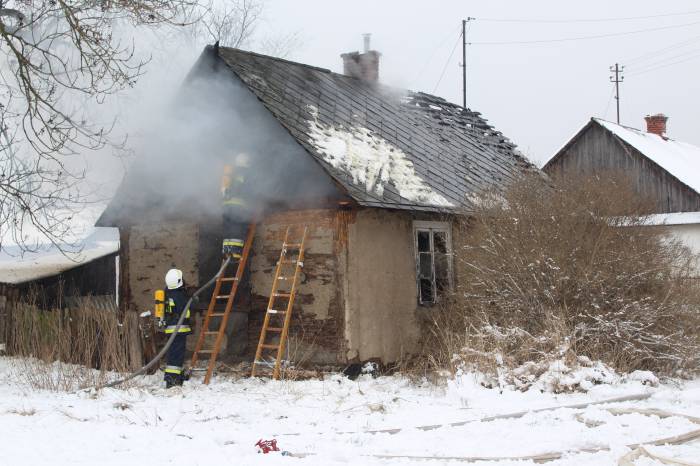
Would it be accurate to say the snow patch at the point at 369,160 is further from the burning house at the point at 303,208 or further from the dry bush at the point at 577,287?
the dry bush at the point at 577,287

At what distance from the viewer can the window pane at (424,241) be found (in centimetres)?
1221

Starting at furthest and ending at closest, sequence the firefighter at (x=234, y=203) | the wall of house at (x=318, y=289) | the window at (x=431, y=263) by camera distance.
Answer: the window at (x=431, y=263)
the firefighter at (x=234, y=203)
the wall of house at (x=318, y=289)

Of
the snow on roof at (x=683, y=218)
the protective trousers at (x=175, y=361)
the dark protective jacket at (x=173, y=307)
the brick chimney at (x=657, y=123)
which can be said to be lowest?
the protective trousers at (x=175, y=361)

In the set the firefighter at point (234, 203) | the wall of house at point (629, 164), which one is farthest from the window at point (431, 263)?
the wall of house at point (629, 164)

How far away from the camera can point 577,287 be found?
9453mm

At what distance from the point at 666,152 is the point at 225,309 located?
21241 millimetres

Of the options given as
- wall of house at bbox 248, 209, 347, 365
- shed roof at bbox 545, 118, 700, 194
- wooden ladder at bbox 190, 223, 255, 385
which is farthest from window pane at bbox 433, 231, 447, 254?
shed roof at bbox 545, 118, 700, 194

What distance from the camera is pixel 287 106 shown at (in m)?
12.0

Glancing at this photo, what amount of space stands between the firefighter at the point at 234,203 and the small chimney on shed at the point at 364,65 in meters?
7.37

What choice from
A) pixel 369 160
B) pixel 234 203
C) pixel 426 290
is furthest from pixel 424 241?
pixel 234 203

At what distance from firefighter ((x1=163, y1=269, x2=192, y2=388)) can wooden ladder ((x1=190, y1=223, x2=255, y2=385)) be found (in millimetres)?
439

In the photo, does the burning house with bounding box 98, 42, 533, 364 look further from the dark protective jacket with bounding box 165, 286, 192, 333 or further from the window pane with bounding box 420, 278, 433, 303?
the dark protective jacket with bounding box 165, 286, 192, 333

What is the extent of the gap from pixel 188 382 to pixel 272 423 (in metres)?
3.41

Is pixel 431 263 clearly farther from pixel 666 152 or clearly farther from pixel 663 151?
pixel 666 152
